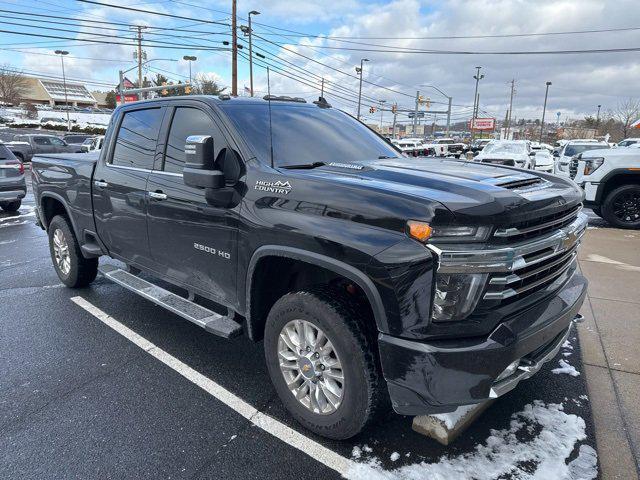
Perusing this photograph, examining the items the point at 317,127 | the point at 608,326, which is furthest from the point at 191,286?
the point at 608,326

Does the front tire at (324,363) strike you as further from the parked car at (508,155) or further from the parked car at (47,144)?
the parked car at (47,144)

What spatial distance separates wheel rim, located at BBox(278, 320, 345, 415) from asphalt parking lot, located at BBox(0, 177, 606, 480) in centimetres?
25

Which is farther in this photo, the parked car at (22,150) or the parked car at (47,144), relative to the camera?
the parked car at (47,144)

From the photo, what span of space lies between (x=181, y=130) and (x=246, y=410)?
215 centimetres

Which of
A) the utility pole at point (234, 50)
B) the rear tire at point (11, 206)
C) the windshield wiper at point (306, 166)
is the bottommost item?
the rear tire at point (11, 206)

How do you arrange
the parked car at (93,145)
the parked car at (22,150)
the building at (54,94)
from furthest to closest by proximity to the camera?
the building at (54,94)
the parked car at (22,150)
the parked car at (93,145)

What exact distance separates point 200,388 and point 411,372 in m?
1.78

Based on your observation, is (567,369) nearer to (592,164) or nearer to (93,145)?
(592,164)

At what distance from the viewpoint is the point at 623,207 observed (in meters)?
9.09

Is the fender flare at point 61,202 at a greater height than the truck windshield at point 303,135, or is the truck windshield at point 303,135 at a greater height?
the truck windshield at point 303,135

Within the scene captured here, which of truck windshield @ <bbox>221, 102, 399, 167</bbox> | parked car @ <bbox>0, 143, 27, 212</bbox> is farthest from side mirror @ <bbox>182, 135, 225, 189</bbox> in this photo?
parked car @ <bbox>0, 143, 27, 212</bbox>

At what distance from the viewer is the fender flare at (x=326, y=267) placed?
7.54 ft

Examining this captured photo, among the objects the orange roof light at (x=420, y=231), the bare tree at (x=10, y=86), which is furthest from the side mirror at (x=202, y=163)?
the bare tree at (x=10, y=86)

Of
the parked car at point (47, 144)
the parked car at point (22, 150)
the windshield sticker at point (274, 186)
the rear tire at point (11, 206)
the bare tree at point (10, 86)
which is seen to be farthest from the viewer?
the bare tree at point (10, 86)
